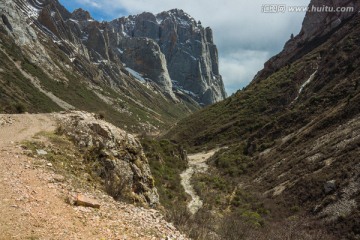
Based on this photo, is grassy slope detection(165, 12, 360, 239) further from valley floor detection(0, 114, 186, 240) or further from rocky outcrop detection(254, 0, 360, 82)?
rocky outcrop detection(254, 0, 360, 82)

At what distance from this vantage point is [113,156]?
1655 cm

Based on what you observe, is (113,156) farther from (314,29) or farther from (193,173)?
(314,29)

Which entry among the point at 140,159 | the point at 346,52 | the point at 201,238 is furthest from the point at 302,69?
the point at 201,238

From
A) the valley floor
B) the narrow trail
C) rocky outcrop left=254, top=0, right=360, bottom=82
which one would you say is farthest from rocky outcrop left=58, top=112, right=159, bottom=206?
rocky outcrop left=254, top=0, right=360, bottom=82

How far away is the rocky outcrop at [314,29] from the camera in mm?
100312

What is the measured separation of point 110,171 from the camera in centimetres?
1526

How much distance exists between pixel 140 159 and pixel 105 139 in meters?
3.17

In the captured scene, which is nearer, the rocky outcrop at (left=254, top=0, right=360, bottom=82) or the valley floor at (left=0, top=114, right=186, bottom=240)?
the valley floor at (left=0, top=114, right=186, bottom=240)

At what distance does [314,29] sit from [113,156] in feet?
359

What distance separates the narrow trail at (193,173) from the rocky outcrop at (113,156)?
6.45 meters

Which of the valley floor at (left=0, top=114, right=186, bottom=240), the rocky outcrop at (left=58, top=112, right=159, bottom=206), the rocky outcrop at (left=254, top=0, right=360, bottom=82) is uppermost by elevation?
the rocky outcrop at (left=254, top=0, right=360, bottom=82)

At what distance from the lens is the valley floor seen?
805 centimetres

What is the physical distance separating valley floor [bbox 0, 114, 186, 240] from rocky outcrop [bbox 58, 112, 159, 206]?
7.70ft

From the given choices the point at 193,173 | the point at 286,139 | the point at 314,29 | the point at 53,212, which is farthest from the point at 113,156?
the point at 314,29
